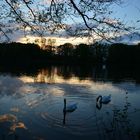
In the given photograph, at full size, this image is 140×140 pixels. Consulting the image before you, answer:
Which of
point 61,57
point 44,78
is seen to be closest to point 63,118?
point 44,78

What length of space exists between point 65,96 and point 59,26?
700 inches

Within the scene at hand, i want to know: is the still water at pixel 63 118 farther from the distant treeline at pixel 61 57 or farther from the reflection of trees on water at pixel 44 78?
the distant treeline at pixel 61 57

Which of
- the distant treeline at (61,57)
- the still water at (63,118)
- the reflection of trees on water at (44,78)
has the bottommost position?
the still water at (63,118)

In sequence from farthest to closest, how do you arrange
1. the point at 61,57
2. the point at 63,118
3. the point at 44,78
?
the point at 61,57, the point at 44,78, the point at 63,118

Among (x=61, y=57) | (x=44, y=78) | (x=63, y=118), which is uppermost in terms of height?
(x=61, y=57)

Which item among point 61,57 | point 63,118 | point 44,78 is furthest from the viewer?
point 61,57

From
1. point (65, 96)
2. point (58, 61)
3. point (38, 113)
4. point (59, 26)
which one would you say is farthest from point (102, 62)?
point (59, 26)

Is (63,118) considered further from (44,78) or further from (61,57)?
(61,57)

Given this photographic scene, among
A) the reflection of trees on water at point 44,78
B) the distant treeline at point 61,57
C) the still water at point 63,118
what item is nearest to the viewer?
the still water at point 63,118

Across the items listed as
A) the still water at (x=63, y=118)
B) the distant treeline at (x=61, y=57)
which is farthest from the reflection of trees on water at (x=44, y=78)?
A: the distant treeline at (x=61, y=57)

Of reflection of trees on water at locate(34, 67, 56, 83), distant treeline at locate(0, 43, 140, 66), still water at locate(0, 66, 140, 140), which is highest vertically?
distant treeline at locate(0, 43, 140, 66)

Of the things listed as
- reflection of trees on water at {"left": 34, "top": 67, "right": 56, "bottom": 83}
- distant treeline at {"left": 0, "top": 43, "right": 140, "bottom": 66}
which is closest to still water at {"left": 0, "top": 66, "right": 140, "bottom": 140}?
reflection of trees on water at {"left": 34, "top": 67, "right": 56, "bottom": 83}

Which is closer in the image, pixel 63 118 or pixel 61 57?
pixel 63 118

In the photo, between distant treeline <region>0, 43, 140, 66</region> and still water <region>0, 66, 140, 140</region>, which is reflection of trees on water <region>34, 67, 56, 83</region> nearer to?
still water <region>0, 66, 140, 140</region>
